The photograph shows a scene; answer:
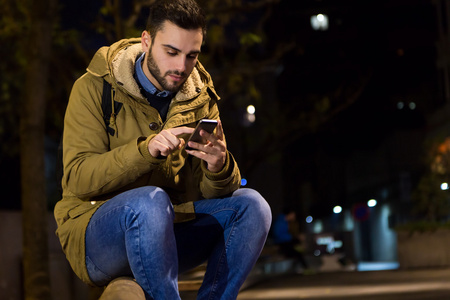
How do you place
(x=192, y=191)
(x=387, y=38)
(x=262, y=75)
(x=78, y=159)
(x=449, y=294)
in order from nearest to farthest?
(x=78, y=159), (x=192, y=191), (x=449, y=294), (x=387, y=38), (x=262, y=75)

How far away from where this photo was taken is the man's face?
3615mm

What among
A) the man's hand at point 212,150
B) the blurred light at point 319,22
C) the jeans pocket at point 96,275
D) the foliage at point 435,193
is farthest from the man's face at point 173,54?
the blurred light at point 319,22

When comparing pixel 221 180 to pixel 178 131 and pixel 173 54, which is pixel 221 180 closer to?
pixel 178 131

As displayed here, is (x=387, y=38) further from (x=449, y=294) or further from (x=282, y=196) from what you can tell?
(x=449, y=294)

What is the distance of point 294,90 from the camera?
50031 millimetres

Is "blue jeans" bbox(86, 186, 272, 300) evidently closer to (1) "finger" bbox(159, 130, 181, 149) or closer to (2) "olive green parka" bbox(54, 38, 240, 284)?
(2) "olive green parka" bbox(54, 38, 240, 284)

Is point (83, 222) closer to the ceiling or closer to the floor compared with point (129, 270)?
closer to the ceiling

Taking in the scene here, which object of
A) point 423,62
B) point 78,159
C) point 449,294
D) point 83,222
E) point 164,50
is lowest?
point 449,294

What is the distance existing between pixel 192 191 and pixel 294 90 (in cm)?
4646

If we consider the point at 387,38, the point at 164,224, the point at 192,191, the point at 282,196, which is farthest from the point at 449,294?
the point at 282,196

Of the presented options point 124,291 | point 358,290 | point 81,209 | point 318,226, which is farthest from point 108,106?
point 318,226

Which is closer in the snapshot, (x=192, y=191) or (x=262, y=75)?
(x=192, y=191)

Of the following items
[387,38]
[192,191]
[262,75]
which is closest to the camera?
[192,191]

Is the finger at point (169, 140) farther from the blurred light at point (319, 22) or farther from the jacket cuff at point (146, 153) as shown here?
the blurred light at point (319, 22)
